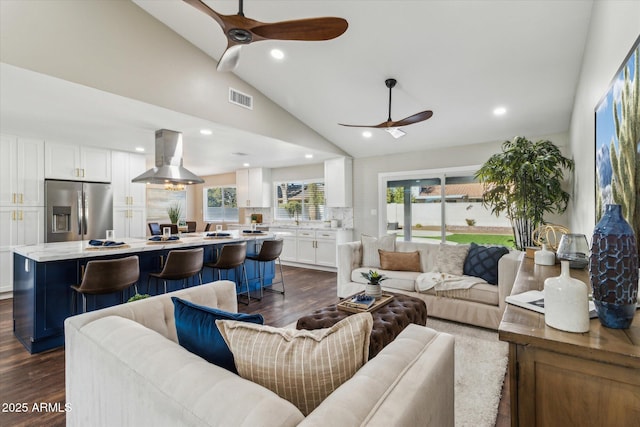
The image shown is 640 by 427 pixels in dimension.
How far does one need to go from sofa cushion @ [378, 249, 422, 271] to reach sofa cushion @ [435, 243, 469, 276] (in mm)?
261

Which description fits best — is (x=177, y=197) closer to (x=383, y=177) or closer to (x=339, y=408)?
(x=383, y=177)

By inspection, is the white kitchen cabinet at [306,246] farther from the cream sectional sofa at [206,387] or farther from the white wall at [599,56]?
the cream sectional sofa at [206,387]

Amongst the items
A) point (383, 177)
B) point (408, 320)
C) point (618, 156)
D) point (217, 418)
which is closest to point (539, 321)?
point (618, 156)

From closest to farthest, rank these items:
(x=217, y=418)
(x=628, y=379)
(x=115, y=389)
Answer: (x=217, y=418) → (x=628, y=379) → (x=115, y=389)

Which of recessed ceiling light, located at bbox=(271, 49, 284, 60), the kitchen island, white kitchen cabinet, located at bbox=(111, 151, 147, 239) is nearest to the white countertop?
the kitchen island

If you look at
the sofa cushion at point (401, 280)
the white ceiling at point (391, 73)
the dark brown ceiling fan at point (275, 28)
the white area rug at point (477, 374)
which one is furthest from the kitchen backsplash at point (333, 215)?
the dark brown ceiling fan at point (275, 28)

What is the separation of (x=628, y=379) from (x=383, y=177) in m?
5.52

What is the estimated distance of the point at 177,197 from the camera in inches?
368

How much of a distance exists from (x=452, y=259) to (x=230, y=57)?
3.19 metres

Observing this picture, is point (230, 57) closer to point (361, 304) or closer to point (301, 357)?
point (361, 304)

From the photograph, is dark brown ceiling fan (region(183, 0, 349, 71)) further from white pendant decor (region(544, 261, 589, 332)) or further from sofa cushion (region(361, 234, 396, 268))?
sofa cushion (region(361, 234, 396, 268))

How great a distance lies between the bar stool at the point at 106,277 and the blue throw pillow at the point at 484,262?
11.8 feet

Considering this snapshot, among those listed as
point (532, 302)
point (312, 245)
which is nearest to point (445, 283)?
point (532, 302)

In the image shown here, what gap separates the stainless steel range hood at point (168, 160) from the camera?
167 inches
